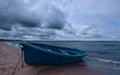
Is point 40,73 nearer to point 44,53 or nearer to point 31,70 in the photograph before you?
point 31,70

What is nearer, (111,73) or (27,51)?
(27,51)

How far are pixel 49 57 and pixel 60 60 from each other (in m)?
1.13

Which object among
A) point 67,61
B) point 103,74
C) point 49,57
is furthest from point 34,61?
point 103,74

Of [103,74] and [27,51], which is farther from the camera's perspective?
[103,74]

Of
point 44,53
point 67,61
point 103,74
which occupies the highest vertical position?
point 44,53

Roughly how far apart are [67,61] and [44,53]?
2.48 meters

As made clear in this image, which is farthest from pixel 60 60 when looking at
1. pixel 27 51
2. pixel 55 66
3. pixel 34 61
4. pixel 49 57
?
pixel 27 51

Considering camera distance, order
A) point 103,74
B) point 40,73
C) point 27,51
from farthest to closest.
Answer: point 103,74
point 27,51
point 40,73

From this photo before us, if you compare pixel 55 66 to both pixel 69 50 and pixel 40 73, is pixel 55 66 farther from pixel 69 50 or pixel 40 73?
pixel 69 50

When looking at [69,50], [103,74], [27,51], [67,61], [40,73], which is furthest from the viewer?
[69,50]

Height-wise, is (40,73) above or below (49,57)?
below

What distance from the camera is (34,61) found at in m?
8.03

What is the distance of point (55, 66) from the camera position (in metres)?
8.75

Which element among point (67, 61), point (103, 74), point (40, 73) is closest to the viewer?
point (40, 73)
